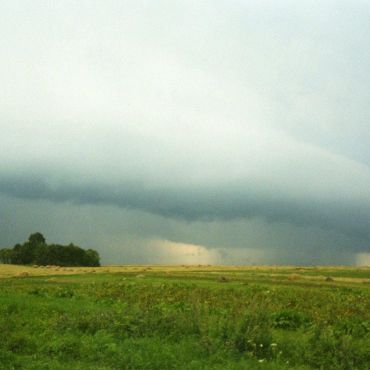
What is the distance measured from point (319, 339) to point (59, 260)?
102138mm

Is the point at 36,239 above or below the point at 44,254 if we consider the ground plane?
above

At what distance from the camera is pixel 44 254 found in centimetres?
11069

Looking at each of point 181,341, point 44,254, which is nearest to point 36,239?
point 44,254

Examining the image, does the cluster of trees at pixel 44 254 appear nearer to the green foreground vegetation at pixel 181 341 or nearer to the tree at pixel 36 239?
the tree at pixel 36 239

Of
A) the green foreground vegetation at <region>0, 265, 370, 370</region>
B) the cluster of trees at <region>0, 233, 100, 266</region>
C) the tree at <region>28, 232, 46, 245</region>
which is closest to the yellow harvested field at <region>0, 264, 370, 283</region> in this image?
the cluster of trees at <region>0, 233, 100, 266</region>

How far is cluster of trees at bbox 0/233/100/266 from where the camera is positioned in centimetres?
11094

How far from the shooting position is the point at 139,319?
1725 centimetres

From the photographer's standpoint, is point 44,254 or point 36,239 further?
point 36,239

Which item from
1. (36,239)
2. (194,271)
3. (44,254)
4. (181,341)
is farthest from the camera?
(36,239)

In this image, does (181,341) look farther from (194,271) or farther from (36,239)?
(36,239)

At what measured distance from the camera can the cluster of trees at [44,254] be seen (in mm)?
110938

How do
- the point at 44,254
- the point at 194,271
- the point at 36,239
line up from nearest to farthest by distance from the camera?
A: the point at 194,271 < the point at 44,254 < the point at 36,239

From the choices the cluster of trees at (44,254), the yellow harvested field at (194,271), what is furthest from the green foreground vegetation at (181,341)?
the cluster of trees at (44,254)

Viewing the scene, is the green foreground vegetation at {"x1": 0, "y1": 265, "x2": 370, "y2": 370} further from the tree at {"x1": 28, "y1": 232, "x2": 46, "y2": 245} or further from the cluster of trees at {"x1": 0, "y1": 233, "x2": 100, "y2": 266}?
the tree at {"x1": 28, "y1": 232, "x2": 46, "y2": 245}
